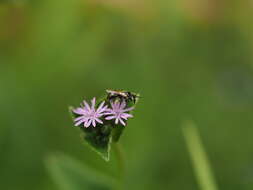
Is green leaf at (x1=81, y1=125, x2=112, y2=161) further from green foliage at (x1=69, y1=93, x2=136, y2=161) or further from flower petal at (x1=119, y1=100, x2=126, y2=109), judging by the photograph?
flower petal at (x1=119, y1=100, x2=126, y2=109)

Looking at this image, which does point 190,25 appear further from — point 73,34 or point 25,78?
point 25,78

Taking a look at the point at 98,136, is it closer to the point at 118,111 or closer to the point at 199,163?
the point at 118,111

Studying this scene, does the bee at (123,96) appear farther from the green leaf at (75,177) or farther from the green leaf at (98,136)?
the green leaf at (75,177)

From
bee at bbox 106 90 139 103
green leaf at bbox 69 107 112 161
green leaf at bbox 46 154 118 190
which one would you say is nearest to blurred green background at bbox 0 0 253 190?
green leaf at bbox 46 154 118 190

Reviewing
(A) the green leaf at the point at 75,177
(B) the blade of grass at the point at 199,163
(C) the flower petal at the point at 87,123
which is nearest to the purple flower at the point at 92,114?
(C) the flower petal at the point at 87,123

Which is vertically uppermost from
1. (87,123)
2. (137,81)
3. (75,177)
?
(137,81)

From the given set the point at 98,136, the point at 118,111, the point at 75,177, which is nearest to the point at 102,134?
the point at 98,136

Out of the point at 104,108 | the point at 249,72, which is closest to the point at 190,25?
the point at 249,72
